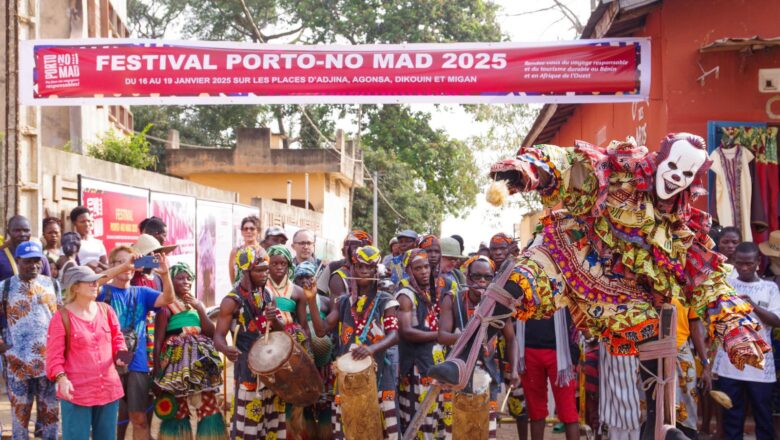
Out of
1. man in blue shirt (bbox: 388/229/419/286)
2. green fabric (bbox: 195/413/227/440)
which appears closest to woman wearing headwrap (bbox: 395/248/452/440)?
green fabric (bbox: 195/413/227/440)

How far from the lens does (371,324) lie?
6.94m

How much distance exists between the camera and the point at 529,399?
737 cm

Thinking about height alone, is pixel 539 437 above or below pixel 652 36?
below

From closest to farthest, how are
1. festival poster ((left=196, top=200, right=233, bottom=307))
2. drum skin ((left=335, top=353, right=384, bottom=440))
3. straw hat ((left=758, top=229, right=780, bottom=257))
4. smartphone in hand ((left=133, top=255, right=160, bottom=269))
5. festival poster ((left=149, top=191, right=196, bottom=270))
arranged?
1. drum skin ((left=335, top=353, right=384, bottom=440))
2. smartphone in hand ((left=133, top=255, right=160, bottom=269))
3. straw hat ((left=758, top=229, right=780, bottom=257))
4. festival poster ((left=149, top=191, right=196, bottom=270))
5. festival poster ((left=196, top=200, right=233, bottom=307))

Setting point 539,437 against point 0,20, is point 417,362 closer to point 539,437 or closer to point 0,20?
point 539,437

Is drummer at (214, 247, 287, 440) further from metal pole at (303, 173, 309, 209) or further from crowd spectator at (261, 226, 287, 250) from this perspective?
→ metal pole at (303, 173, 309, 209)

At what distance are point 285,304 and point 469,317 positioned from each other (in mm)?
1476

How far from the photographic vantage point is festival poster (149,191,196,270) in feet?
38.8

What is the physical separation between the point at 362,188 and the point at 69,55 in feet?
93.7

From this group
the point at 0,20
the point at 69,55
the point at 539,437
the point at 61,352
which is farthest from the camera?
the point at 0,20

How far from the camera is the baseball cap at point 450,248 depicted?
9.26 meters

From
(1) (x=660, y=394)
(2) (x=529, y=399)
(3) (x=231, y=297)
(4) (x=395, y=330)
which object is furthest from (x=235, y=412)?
(1) (x=660, y=394)

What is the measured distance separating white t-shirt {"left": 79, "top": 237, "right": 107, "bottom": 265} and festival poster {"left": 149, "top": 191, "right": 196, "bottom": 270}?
214 centimetres

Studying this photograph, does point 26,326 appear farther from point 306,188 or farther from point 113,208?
point 306,188
